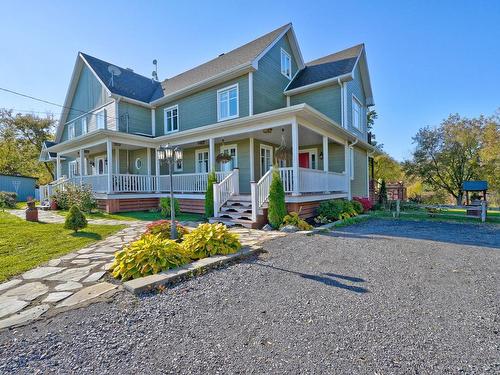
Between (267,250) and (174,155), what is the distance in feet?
9.97

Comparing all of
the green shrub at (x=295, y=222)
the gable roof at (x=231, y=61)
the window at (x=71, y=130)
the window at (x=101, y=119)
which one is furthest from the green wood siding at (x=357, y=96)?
the window at (x=71, y=130)

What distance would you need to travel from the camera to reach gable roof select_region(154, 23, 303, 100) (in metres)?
12.0

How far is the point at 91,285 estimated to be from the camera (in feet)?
11.8

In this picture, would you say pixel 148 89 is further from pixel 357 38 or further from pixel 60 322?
pixel 60 322

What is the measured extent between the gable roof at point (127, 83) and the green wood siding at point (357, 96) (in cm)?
1078

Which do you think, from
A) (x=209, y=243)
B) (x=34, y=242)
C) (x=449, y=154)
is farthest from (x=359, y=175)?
(x=34, y=242)

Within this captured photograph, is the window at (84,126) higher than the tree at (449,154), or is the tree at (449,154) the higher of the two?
the window at (84,126)

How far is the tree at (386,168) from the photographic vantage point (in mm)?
26562

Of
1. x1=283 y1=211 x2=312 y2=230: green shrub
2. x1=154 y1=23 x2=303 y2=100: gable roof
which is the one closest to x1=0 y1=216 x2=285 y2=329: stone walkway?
x1=283 y1=211 x2=312 y2=230: green shrub

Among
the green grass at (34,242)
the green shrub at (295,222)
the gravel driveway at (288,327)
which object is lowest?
the gravel driveway at (288,327)

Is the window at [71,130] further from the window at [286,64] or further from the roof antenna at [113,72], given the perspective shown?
the window at [286,64]

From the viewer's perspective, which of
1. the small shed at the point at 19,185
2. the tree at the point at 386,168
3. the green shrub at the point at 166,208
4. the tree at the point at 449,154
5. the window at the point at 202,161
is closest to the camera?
the green shrub at the point at 166,208

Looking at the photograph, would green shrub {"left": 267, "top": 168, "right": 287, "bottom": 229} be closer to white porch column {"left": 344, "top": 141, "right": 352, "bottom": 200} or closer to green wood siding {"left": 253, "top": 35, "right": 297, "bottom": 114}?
green wood siding {"left": 253, "top": 35, "right": 297, "bottom": 114}

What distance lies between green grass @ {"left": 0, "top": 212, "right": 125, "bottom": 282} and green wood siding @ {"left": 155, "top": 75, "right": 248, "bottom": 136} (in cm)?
704
